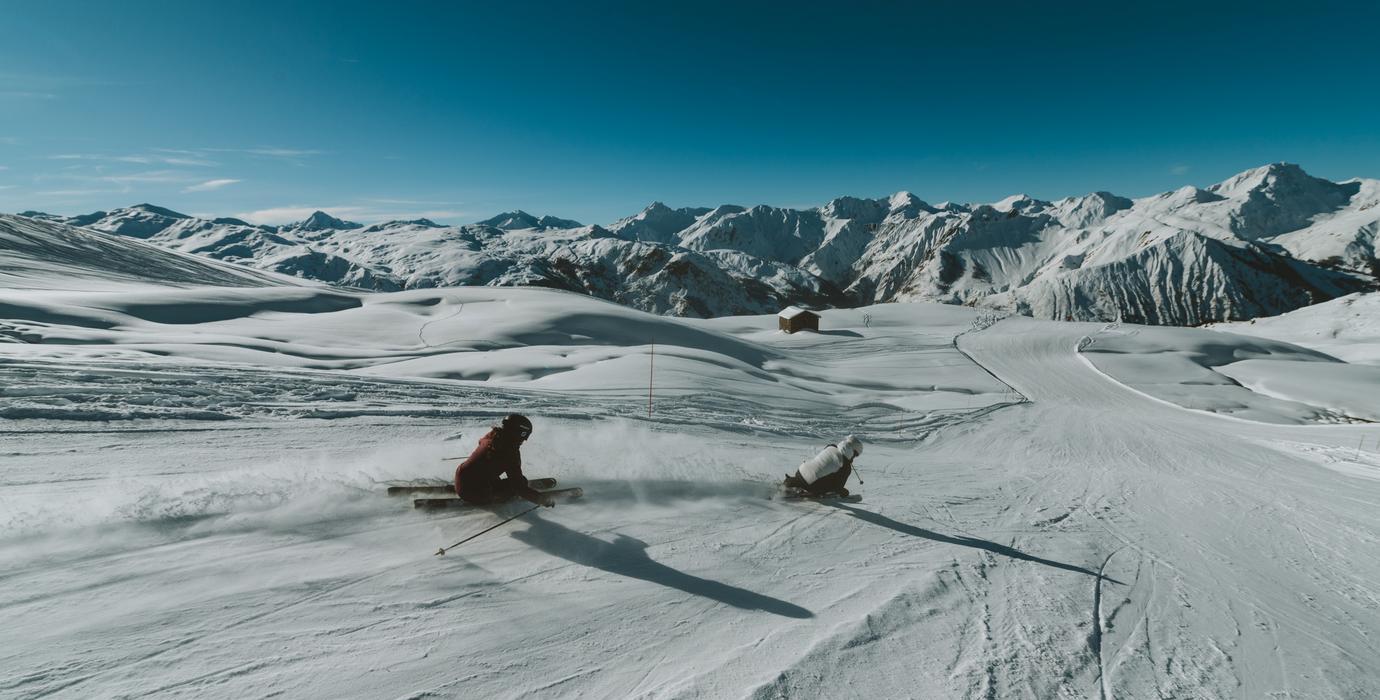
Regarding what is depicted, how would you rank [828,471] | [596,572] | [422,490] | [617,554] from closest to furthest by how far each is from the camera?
[596,572] → [617,554] → [422,490] → [828,471]

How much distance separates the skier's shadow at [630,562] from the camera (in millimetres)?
5102

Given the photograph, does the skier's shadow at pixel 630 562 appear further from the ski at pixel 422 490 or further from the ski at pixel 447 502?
the ski at pixel 422 490

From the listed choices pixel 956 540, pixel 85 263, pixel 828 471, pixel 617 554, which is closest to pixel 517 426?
pixel 617 554

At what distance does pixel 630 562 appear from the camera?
5602 mm

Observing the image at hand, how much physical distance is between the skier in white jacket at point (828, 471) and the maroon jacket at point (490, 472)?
3.82 meters

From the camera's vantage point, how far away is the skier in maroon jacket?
602cm

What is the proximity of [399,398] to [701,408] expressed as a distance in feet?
24.1

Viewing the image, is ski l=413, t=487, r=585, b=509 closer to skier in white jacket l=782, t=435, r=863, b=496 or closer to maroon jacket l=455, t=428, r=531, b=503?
maroon jacket l=455, t=428, r=531, b=503

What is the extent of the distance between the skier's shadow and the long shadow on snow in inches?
115

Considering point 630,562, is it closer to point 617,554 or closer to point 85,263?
point 617,554

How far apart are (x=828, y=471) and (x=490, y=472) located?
4.41 m

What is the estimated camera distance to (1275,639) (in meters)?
5.55

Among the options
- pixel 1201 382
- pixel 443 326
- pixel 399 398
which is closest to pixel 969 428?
pixel 399 398

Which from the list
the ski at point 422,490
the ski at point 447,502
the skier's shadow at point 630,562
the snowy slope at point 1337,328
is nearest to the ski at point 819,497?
the skier's shadow at point 630,562
